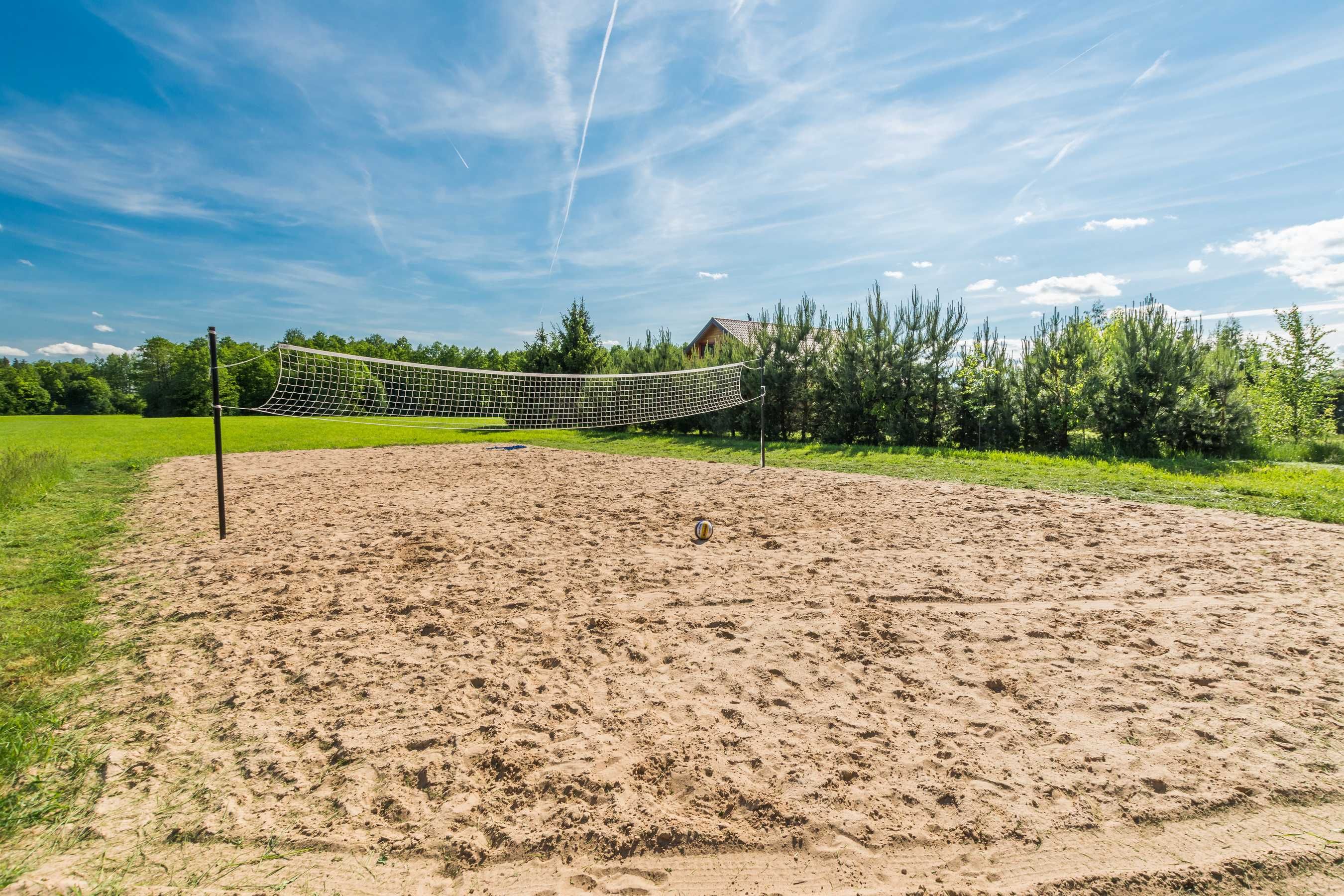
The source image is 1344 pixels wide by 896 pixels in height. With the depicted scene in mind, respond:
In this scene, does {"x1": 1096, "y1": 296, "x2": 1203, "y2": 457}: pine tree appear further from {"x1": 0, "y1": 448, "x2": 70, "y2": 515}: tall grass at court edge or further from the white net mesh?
{"x1": 0, "y1": 448, "x2": 70, "y2": 515}: tall grass at court edge

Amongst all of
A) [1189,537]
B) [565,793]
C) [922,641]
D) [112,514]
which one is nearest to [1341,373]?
[1189,537]

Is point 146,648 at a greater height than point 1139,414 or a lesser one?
lesser

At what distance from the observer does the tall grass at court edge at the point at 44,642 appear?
7.50 feet

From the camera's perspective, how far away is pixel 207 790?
232 centimetres

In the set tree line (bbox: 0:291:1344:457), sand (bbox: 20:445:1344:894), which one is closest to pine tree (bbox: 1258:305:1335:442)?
tree line (bbox: 0:291:1344:457)

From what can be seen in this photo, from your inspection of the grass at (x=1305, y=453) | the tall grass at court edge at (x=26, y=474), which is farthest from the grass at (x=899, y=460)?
the tall grass at court edge at (x=26, y=474)

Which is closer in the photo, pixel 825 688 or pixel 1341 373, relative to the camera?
pixel 825 688

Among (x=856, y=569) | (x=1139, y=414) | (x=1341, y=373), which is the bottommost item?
(x=856, y=569)

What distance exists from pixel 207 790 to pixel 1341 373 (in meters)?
26.2

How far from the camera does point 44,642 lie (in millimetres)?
3502

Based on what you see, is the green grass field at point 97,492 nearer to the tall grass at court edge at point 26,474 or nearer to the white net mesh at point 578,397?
the tall grass at court edge at point 26,474

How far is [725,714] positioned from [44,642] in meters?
4.22

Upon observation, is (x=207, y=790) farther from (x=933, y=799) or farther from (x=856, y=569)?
(x=856, y=569)

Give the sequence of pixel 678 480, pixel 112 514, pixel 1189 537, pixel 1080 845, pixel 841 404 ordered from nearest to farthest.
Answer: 1. pixel 1080 845
2. pixel 1189 537
3. pixel 112 514
4. pixel 678 480
5. pixel 841 404
